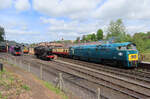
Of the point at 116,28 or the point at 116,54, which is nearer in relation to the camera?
the point at 116,54

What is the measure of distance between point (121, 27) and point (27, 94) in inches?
2497

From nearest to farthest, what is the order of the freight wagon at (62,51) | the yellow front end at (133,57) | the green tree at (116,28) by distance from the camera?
the yellow front end at (133,57)
the freight wagon at (62,51)
the green tree at (116,28)

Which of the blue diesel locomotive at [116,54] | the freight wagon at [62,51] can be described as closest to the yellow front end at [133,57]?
the blue diesel locomotive at [116,54]

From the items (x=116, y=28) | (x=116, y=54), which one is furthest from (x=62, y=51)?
(x=116, y=28)

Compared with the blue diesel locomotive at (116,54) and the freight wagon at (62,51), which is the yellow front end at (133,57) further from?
the freight wagon at (62,51)

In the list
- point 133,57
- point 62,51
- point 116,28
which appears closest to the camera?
point 133,57

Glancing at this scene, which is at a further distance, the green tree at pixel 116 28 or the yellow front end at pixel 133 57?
the green tree at pixel 116 28

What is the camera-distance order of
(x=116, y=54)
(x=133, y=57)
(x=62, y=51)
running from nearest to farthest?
(x=133, y=57)
(x=116, y=54)
(x=62, y=51)

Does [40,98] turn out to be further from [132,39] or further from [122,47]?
[132,39]

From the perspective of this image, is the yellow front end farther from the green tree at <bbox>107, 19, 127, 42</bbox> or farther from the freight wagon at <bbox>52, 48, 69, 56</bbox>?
the green tree at <bbox>107, 19, 127, 42</bbox>

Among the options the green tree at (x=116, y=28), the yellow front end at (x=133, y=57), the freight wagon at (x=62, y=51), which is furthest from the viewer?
the green tree at (x=116, y=28)

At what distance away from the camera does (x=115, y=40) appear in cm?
4012

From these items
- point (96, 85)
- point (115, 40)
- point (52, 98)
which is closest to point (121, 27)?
point (115, 40)

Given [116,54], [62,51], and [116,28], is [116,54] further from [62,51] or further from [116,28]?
[116,28]
